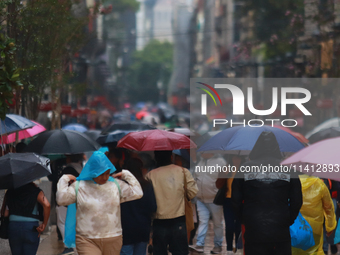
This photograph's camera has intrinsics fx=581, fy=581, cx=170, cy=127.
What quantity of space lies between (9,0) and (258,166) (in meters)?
5.01

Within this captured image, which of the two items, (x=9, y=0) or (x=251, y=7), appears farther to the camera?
(x=251, y=7)

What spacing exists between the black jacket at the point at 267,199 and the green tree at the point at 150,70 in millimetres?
129433

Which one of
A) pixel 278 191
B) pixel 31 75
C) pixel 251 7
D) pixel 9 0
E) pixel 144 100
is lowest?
pixel 144 100

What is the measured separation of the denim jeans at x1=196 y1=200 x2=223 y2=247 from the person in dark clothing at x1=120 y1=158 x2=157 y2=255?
3021 mm

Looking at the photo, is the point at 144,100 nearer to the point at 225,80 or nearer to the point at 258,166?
the point at 225,80

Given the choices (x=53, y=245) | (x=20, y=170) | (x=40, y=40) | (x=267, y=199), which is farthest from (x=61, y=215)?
(x=267, y=199)

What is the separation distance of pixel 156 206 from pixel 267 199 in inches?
58.1

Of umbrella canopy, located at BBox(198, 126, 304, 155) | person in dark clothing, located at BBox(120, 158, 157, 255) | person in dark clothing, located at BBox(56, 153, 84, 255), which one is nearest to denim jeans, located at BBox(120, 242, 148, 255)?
person in dark clothing, located at BBox(120, 158, 157, 255)

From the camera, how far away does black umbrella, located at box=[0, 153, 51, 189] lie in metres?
5.86

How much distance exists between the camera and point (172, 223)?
21.4 feet

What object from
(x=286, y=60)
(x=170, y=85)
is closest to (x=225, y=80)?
(x=286, y=60)

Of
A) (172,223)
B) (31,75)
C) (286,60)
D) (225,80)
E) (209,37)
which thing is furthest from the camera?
(209,37)

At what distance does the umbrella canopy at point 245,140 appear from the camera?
25.2 feet

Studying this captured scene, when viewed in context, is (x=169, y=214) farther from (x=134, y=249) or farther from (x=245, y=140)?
(x=245, y=140)
